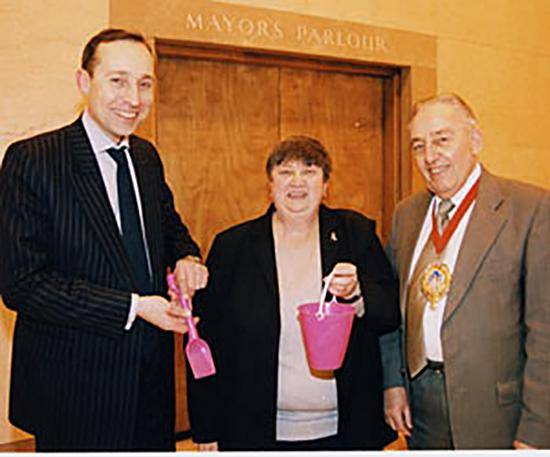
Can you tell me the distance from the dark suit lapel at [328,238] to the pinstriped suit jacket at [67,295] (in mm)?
590

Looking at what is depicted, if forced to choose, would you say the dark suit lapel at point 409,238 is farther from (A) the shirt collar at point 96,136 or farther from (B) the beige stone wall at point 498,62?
(B) the beige stone wall at point 498,62

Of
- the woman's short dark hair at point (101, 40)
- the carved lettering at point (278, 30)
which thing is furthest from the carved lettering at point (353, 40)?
the woman's short dark hair at point (101, 40)

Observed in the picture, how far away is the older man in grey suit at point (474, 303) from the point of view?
187cm

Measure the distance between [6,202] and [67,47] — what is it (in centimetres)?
148

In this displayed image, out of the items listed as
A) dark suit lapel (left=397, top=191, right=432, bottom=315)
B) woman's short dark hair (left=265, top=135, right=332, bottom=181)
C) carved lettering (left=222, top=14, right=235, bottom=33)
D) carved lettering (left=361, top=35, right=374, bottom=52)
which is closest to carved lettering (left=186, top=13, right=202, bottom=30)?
carved lettering (left=222, top=14, right=235, bottom=33)

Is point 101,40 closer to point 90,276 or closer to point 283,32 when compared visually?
point 90,276

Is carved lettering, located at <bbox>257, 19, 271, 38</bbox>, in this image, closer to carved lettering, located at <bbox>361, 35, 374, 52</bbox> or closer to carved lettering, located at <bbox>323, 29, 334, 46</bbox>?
carved lettering, located at <bbox>323, 29, 334, 46</bbox>

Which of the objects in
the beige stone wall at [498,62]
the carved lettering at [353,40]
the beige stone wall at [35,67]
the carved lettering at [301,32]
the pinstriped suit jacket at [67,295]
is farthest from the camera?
the beige stone wall at [498,62]

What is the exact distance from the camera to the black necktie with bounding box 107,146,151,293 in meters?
1.85

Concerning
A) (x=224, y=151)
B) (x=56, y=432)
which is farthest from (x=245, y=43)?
(x=56, y=432)

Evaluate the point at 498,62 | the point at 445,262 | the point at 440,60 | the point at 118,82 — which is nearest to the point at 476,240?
the point at 445,262

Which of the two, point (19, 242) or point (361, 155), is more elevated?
point (361, 155)

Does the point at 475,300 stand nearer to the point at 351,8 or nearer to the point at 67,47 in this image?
the point at 67,47

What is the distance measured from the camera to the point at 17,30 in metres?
2.91
